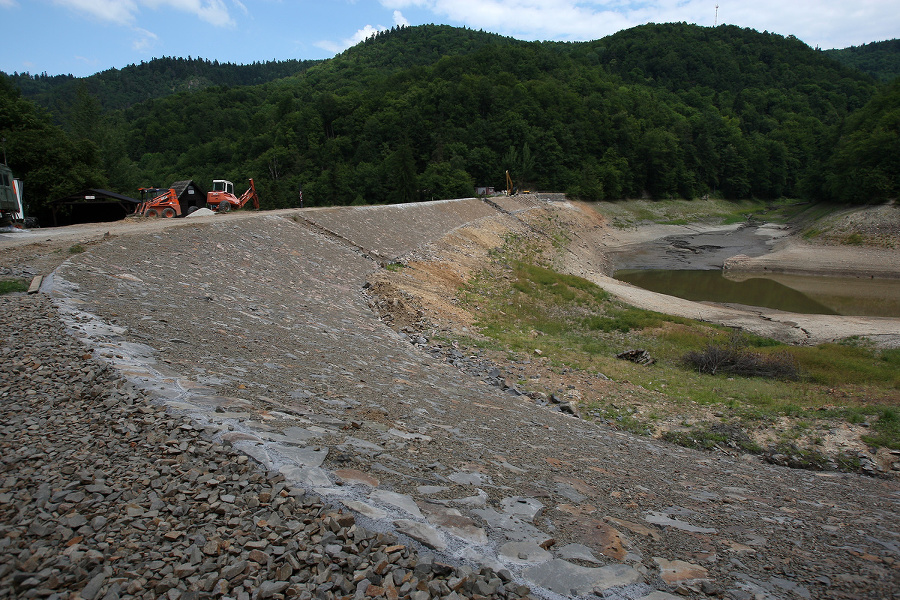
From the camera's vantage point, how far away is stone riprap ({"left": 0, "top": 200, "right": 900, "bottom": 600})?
3.50 metres

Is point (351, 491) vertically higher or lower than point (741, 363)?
higher

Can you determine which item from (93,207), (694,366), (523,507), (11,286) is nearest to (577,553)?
(523,507)

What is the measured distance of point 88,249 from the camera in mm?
12555

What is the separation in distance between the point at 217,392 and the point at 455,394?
4595mm

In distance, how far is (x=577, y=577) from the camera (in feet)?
12.5

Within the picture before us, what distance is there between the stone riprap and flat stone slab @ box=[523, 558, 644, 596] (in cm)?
2

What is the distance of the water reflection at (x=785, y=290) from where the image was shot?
29.5 metres

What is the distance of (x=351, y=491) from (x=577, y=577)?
200 cm

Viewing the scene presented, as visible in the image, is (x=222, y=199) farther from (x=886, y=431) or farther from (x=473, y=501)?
(x=886, y=431)

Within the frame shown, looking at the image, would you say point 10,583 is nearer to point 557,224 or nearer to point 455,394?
point 455,394

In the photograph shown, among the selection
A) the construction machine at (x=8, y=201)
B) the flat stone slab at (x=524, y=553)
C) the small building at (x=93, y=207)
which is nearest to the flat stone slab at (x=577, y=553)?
the flat stone slab at (x=524, y=553)

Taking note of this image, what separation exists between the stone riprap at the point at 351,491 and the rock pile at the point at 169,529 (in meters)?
0.02

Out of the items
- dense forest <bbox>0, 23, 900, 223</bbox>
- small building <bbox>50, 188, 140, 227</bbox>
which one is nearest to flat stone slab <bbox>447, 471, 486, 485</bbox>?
small building <bbox>50, 188, 140, 227</bbox>

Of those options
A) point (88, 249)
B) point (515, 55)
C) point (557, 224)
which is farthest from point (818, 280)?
point (515, 55)
